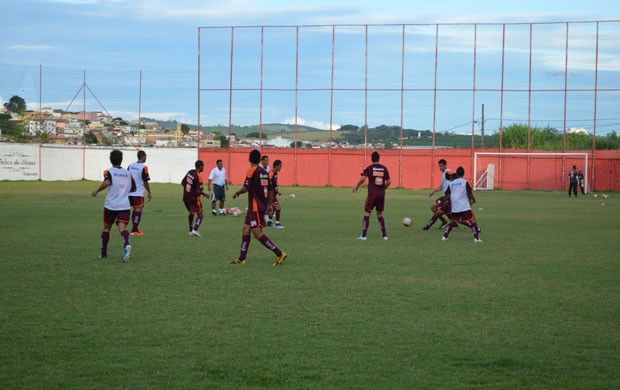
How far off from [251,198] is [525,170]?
152 ft

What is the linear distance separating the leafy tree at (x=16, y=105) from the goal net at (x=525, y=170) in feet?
113

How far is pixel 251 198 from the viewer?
13.5 m

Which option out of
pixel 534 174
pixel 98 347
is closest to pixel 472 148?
pixel 534 174

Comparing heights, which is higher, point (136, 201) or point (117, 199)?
point (117, 199)

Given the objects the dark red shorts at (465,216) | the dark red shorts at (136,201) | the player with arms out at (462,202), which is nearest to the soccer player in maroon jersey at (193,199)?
the dark red shorts at (136,201)

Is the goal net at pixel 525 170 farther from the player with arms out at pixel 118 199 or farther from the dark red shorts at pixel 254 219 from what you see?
the player with arms out at pixel 118 199

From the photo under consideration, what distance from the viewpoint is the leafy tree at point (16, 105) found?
59.5 meters

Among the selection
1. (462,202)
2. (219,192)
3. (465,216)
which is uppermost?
(462,202)

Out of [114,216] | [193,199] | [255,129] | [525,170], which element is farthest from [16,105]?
[114,216]

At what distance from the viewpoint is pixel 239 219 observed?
25.6 meters

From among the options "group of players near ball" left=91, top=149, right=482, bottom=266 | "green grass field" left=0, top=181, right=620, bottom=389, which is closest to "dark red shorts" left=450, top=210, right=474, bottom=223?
"group of players near ball" left=91, top=149, right=482, bottom=266

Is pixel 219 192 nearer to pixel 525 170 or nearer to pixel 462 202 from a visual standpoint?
pixel 462 202

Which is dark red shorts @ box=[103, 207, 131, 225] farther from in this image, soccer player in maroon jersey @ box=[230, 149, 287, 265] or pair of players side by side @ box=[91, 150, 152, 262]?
soccer player in maroon jersey @ box=[230, 149, 287, 265]

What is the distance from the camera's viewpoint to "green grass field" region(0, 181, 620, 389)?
6.74 m
